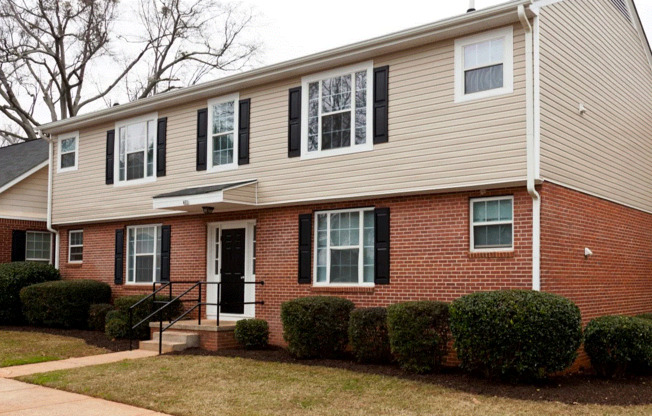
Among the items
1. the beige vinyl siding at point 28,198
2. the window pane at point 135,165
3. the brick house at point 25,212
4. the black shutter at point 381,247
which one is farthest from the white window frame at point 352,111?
the beige vinyl siding at point 28,198

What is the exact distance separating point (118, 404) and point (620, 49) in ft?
39.3

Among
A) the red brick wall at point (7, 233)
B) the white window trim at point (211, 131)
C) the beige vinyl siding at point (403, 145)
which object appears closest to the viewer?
the beige vinyl siding at point (403, 145)

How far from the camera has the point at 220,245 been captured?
15352 mm

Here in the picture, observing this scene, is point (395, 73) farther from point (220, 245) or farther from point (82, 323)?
point (82, 323)

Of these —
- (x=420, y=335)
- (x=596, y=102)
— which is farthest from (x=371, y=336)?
(x=596, y=102)

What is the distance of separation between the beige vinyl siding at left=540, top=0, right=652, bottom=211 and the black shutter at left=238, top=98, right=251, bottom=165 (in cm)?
619

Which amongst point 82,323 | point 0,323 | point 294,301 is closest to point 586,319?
point 294,301

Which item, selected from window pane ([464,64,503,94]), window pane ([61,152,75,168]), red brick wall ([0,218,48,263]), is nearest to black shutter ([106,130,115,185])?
window pane ([61,152,75,168])

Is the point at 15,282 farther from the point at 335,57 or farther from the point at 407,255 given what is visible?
the point at 407,255

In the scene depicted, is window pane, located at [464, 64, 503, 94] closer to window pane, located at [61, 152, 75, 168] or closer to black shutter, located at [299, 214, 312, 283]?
black shutter, located at [299, 214, 312, 283]

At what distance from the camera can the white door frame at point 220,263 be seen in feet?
48.0

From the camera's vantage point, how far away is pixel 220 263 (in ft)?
50.2

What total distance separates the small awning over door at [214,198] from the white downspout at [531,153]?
571cm

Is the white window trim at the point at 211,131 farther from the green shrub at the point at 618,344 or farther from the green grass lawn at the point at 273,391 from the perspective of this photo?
the green shrub at the point at 618,344
